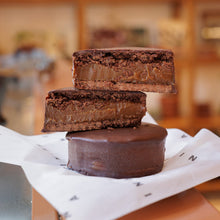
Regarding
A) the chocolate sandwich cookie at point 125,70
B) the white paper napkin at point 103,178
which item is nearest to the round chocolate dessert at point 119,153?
the white paper napkin at point 103,178

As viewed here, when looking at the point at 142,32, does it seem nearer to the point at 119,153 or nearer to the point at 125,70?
the point at 125,70

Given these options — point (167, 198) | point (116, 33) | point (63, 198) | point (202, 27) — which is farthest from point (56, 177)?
point (202, 27)

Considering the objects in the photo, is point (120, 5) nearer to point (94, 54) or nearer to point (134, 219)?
point (94, 54)

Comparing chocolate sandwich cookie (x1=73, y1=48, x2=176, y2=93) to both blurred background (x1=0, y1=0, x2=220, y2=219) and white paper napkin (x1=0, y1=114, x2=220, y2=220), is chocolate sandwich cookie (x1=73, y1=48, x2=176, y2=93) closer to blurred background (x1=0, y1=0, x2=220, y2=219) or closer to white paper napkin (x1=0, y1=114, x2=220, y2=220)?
white paper napkin (x1=0, y1=114, x2=220, y2=220)

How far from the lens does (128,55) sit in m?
0.93

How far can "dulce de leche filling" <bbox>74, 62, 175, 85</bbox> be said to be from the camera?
0.94 meters

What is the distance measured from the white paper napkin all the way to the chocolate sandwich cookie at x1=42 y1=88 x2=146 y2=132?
3.5 inches

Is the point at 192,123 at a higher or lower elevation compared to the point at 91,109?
lower

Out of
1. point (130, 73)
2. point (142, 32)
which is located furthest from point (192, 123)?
point (130, 73)

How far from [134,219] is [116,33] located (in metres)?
3.04

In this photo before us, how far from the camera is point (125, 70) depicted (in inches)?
37.4

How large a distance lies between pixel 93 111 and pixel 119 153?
18 centimetres

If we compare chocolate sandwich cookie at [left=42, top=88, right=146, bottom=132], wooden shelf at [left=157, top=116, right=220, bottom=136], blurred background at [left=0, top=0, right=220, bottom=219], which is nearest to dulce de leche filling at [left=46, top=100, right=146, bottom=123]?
chocolate sandwich cookie at [left=42, top=88, right=146, bottom=132]

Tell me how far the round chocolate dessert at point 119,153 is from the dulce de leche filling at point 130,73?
20 cm
